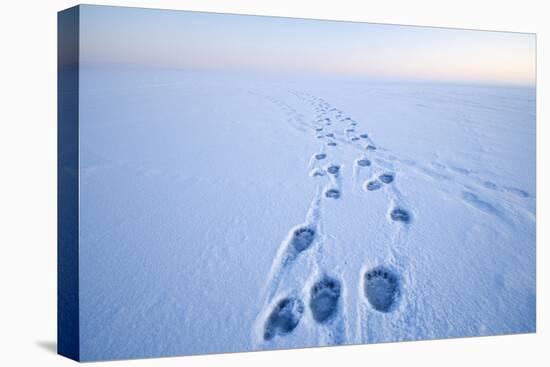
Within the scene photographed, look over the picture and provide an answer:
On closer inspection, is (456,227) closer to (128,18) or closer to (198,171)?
(198,171)

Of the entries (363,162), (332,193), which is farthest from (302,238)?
(363,162)

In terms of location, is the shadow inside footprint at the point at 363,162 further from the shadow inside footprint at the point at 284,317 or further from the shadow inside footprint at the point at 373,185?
the shadow inside footprint at the point at 284,317

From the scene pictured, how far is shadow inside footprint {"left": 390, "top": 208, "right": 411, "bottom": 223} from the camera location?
158 inches

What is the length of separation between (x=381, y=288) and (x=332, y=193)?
1.72ft

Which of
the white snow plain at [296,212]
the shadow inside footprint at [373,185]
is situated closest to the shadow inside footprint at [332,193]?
the white snow plain at [296,212]

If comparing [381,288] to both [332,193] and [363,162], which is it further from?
[363,162]

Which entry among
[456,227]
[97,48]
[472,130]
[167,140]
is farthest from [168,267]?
[472,130]

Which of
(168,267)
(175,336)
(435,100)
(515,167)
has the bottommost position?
(175,336)

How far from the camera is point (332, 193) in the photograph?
392 cm

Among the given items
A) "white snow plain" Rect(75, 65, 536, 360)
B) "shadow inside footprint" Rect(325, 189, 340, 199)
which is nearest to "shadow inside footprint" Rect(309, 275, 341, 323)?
"white snow plain" Rect(75, 65, 536, 360)

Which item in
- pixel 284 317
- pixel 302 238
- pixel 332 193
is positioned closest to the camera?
pixel 284 317

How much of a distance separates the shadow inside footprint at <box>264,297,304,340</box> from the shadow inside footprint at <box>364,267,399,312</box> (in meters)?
0.36

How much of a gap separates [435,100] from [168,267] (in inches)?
67.2

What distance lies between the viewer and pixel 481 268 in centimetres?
412
